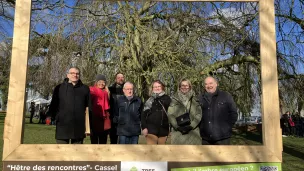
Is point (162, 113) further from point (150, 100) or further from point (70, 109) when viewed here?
point (70, 109)

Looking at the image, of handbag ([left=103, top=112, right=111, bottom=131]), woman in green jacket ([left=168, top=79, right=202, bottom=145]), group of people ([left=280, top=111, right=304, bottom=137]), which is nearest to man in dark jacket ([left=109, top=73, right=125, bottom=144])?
handbag ([left=103, top=112, right=111, bottom=131])

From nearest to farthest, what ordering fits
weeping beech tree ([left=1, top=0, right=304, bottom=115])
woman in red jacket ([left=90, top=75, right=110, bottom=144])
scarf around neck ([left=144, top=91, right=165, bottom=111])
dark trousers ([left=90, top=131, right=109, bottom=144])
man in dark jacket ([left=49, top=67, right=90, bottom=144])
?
man in dark jacket ([left=49, top=67, right=90, bottom=144])
scarf around neck ([left=144, top=91, right=165, bottom=111])
woman in red jacket ([left=90, top=75, right=110, bottom=144])
dark trousers ([left=90, top=131, right=109, bottom=144])
weeping beech tree ([left=1, top=0, right=304, bottom=115])

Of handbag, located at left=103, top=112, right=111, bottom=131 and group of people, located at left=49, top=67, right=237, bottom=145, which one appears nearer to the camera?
group of people, located at left=49, top=67, right=237, bottom=145

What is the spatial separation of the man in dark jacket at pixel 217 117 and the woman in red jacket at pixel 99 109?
54.8 inches

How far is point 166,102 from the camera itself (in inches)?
159

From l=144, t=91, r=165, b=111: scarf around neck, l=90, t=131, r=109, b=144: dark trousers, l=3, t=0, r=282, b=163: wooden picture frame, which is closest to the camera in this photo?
l=3, t=0, r=282, b=163: wooden picture frame

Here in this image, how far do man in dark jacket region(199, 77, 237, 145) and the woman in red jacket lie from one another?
139cm

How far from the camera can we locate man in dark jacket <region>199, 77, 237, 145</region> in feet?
12.1

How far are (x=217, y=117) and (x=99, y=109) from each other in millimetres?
1662

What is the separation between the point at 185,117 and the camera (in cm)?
369

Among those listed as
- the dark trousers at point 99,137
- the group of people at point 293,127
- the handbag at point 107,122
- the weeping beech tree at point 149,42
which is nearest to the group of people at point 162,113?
the handbag at point 107,122

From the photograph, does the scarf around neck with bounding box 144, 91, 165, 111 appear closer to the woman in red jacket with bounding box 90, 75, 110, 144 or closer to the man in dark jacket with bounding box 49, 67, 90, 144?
the woman in red jacket with bounding box 90, 75, 110, 144

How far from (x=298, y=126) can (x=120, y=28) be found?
13.9m

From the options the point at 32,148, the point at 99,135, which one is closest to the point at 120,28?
the point at 99,135
